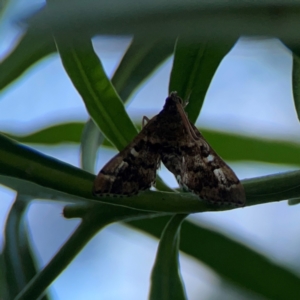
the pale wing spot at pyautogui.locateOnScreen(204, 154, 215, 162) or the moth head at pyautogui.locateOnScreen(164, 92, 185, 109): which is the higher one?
the moth head at pyautogui.locateOnScreen(164, 92, 185, 109)

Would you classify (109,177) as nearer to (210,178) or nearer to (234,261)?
(210,178)

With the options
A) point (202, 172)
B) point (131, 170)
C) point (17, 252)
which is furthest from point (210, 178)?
point (17, 252)

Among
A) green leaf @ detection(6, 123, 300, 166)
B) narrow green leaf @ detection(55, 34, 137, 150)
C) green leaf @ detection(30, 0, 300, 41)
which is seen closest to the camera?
green leaf @ detection(30, 0, 300, 41)

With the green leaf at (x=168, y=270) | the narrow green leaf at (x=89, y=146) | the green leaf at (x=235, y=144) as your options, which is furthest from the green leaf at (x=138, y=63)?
the green leaf at (x=168, y=270)

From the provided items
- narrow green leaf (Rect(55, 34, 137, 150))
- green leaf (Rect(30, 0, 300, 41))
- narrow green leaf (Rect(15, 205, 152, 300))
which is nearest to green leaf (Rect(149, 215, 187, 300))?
narrow green leaf (Rect(15, 205, 152, 300))

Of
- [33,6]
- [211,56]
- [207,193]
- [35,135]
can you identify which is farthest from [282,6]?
[35,135]

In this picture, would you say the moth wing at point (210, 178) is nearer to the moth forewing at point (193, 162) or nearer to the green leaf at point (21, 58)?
the moth forewing at point (193, 162)

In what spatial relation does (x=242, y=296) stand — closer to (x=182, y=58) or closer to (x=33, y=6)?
(x=182, y=58)

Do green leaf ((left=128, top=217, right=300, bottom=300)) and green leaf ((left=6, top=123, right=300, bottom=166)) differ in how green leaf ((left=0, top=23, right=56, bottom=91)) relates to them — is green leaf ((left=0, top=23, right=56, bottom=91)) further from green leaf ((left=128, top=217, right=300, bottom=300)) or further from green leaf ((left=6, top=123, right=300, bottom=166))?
green leaf ((left=128, top=217, right=300, bottom=300))

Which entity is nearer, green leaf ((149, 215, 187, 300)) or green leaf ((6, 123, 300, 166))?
green leaf ((149, 215, 187, 300))
